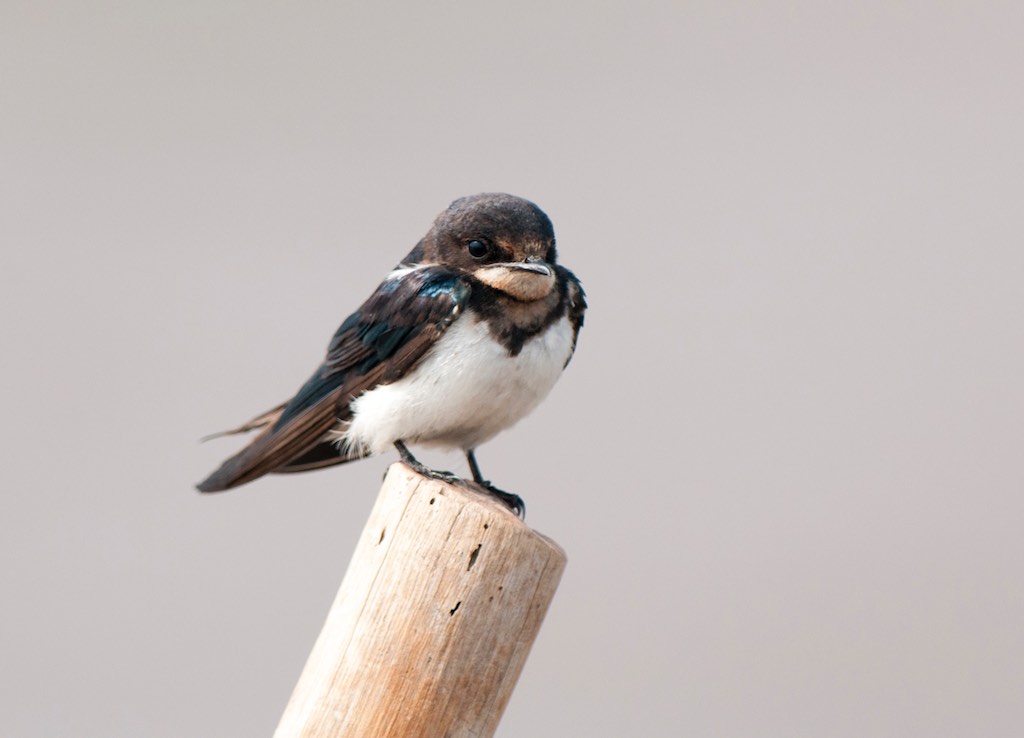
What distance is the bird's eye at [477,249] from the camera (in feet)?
5.98

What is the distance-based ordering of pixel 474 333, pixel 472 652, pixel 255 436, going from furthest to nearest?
1. pixel 255 436
2. pixel 474 333
3. pixel 472 652

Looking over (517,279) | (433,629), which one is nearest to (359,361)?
(517,279)

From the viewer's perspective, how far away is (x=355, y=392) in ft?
6.26

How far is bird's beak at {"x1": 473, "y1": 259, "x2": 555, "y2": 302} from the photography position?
180 cm

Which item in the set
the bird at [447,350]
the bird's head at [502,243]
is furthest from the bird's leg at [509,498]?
the bird's head at [502,243]

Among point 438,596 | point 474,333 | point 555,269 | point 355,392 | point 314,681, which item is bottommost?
point 314,681

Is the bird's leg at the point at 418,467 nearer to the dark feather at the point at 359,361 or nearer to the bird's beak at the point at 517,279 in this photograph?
the dark feather at the point at 359,361

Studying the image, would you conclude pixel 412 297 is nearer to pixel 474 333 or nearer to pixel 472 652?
pixel 474 333

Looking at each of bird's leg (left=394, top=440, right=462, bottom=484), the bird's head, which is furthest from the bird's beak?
bird's leg (left=394, top=440, right=462, bottom=484)

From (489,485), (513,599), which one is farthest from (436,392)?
(513,599)

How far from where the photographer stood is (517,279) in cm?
182

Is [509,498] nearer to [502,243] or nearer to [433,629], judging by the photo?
[502,243]

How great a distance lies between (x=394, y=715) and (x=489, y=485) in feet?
2.55

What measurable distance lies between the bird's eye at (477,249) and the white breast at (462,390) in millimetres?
91
